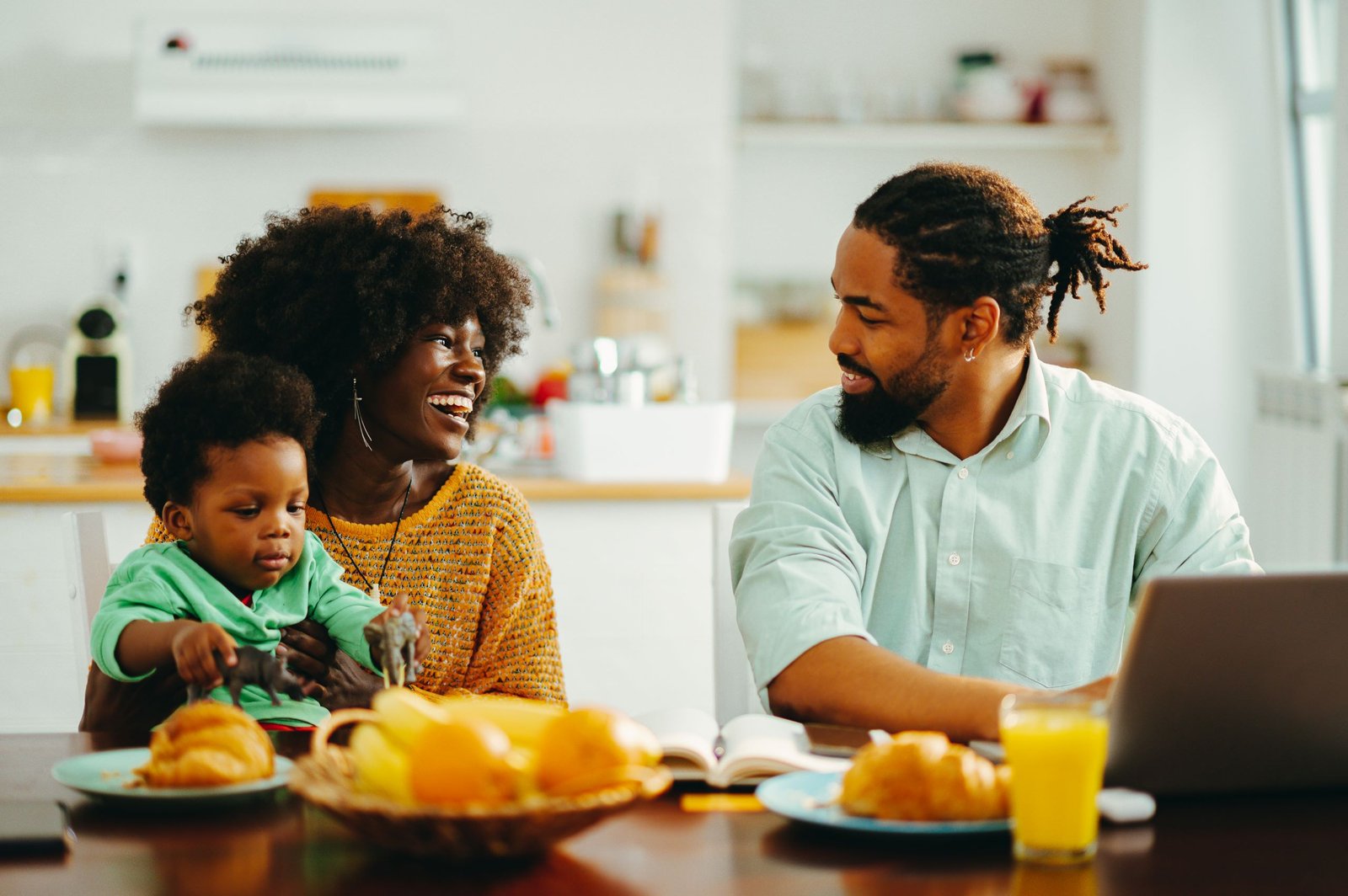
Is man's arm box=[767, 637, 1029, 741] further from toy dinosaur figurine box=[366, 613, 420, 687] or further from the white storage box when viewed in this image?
the white storage box

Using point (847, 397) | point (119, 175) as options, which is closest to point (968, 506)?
point (847, 397)

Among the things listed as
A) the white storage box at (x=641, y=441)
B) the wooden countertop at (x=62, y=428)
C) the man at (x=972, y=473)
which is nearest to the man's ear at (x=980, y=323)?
the man at (x=972, y=473)

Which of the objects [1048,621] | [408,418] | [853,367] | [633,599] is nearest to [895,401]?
[853,367]

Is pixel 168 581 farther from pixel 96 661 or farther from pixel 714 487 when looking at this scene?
pixel 714 487

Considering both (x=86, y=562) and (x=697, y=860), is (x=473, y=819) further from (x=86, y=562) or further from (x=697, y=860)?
(x=86, y=562)

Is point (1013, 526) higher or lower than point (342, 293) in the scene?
lower

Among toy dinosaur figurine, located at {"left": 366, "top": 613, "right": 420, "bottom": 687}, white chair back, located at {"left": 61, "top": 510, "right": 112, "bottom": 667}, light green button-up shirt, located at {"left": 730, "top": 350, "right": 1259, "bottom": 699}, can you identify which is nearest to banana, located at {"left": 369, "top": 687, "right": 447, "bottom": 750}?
toy dinosaur figurine, located at {"left": 366, "top": 613, "right": 420, "bottom": 687}

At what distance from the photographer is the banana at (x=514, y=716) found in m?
0.93

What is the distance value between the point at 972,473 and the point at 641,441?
1404mm

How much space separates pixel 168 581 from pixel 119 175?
3765 millimetres

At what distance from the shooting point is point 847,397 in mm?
1686

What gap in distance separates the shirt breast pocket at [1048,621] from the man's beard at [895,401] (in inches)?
8.2

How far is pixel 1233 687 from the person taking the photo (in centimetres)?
102

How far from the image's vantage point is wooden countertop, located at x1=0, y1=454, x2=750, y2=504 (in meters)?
2.71
